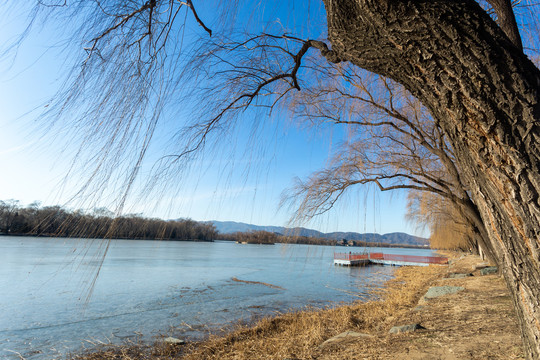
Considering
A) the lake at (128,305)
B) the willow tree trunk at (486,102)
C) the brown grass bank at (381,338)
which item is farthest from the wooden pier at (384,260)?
the willow tree trunk at (486,102)

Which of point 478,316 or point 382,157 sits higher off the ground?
point 382,157

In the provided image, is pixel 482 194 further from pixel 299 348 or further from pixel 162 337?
pixel 162 337

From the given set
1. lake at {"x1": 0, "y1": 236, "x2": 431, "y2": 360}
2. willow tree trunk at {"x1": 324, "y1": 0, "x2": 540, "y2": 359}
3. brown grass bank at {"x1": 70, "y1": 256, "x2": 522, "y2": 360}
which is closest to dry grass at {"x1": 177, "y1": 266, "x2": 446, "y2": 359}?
brown grass bank at {"x1": 70, "y1": 256, "x2": 522, "y2": 360}

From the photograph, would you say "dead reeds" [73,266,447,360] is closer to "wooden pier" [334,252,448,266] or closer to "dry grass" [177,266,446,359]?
"dry grass" [177,266,446,359]

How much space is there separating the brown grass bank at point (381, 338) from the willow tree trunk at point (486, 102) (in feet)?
6.84

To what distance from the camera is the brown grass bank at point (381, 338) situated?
2891 mm

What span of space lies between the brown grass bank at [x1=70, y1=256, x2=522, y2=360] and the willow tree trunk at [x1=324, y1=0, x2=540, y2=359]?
2086mm

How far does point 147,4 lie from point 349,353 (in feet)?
12.1

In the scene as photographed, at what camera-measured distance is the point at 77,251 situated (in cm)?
130

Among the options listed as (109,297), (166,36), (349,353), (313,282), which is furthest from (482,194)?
(313,282)

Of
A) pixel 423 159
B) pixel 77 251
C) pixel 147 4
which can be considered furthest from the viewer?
pixel 423 159

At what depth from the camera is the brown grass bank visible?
2891 mm

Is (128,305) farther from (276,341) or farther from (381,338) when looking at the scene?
(381,338)

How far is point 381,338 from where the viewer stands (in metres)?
3.58
